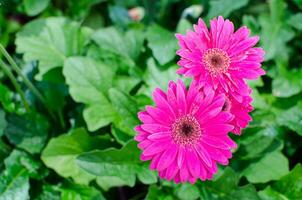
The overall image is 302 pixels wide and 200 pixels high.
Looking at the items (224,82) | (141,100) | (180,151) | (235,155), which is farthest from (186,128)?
(235,155)

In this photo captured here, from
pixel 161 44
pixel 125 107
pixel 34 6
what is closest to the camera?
pixel 125 107

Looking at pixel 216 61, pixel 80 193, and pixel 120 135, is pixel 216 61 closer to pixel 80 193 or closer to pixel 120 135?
pixel 120 135

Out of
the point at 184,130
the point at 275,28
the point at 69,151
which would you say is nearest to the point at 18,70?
the point at 69,151

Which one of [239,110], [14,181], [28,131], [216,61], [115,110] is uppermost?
[216,61]

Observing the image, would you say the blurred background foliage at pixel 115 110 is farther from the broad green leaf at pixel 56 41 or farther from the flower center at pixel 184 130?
the flower center at pixel 184 130

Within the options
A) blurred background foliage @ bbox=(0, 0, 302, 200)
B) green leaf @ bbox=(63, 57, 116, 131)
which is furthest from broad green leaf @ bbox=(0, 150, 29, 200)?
green leaf @ bbox=(63, 57, 116, 131)

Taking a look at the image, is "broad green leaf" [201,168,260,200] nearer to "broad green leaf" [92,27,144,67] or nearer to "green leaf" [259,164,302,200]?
"green leaf" [259,164,302,200]

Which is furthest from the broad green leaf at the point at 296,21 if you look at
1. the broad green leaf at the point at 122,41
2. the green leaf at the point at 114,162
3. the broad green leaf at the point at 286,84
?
the green leaf at the point at 114,162
